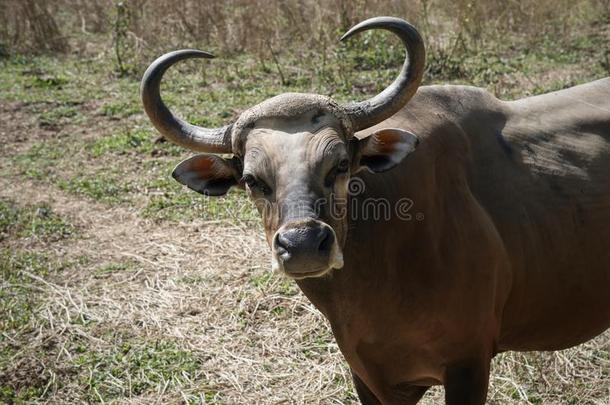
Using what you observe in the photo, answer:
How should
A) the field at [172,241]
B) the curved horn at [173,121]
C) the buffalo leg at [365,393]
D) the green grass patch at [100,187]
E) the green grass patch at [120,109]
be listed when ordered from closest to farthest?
the curved horn at [173,121] < the buffalo leg at [365,393] < the field at [172,241] < the green grass patch at [100,187] < the green grass patch at [120,109]

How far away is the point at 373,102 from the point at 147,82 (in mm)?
1309

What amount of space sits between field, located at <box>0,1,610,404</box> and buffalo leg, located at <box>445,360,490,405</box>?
1.52 m

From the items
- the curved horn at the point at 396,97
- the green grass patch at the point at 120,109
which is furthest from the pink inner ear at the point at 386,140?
the green grass patch at the point at 120,109

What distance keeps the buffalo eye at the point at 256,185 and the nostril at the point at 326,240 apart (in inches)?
19.8

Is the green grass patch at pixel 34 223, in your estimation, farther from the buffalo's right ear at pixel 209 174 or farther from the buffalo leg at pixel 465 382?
the buffalo leg at pixel 465 382

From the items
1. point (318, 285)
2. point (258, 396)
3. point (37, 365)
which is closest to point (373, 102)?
point (318, 285)

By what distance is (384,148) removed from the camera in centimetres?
459

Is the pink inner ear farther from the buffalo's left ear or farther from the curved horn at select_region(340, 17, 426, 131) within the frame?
the curved horn at select_region(340, 17, 426, 131)

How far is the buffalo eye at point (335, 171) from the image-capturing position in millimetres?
4277

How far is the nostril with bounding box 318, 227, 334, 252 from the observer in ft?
12.8

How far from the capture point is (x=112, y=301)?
764cm

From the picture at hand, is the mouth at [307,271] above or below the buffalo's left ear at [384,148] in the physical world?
below

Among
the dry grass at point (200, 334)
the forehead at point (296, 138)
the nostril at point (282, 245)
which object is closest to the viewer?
the nostril at point (282, 245)

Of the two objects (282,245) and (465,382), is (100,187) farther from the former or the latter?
(282,245)
